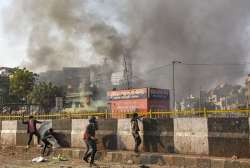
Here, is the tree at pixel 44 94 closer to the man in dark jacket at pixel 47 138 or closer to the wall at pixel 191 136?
the man in dark jacket at pixel 47 138

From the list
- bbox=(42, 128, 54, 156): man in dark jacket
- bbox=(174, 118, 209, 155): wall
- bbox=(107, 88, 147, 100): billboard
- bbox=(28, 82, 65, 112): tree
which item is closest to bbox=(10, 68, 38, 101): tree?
bbox=(28, 82, 65, 112): tree

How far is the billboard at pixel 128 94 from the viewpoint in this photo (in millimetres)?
41750

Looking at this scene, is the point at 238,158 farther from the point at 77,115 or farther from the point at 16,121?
the point at 16,121

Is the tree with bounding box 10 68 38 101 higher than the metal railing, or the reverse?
the tree with bounding box 10 68 38 101

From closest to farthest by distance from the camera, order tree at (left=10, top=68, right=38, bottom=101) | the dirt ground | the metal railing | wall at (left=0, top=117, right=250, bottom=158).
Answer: wall at (left=0, top=117, right=250, bottom=158)
the metal railing
the dirt ground
tree at (left=10, top=68, right=38, bottom=101)

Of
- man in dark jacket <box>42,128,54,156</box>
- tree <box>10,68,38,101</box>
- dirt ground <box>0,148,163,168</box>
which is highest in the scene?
tree <box>10,68,38,101</box>

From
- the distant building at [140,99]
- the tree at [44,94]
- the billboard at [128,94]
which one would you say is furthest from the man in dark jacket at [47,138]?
the tree at [44,94]

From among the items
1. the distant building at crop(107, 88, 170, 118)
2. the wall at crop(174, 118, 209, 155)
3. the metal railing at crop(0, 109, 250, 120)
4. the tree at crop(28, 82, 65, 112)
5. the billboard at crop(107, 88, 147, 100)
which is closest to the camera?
the metal railing at crop(0, 109, 250, 120)

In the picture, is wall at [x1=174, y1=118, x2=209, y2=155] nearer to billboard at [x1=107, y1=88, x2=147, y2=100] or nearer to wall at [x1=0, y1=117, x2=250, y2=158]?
wall at [x1=0, y1=117, x2=250, y2=158]

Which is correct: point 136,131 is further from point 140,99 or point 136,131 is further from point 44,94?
point 44,94

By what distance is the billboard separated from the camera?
137ft

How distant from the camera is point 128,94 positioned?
44531 mm

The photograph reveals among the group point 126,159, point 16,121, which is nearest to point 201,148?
point 126,159

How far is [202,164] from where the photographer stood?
36.7 feet
